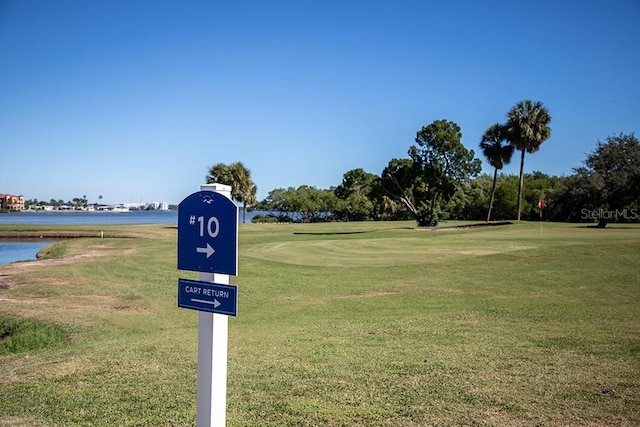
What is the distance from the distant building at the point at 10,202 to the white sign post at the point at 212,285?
536 feet

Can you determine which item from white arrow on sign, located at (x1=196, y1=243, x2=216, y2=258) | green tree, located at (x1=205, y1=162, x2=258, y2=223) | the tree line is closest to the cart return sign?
white arrow on sign, located at (x1=196, y1=243, x2=216, y2=258)

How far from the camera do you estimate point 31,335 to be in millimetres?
10367

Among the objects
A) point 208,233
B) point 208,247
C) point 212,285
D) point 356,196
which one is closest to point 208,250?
point 208,247

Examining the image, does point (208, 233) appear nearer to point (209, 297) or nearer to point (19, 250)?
point (209, 297)

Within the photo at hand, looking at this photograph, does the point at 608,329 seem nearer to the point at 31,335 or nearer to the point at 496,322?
the point at 496,322

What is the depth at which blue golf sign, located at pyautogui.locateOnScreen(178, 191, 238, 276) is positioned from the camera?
3926mm

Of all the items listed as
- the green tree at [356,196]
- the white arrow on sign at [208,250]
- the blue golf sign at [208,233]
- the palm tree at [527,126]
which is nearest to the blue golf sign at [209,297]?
the blue golf sign at [208,233]

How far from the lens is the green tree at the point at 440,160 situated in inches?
2007

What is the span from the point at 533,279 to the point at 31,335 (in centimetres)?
1408

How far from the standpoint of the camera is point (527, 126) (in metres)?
54.8

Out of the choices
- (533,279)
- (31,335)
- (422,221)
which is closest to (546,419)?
(31,335)

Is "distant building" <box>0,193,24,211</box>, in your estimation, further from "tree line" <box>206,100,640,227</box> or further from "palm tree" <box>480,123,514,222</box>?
"palm tree" <box>480,123,514,222</box>

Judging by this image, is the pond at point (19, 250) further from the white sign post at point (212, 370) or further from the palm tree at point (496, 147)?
the palm tree at point (496, 147)

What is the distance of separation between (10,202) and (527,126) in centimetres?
14560
